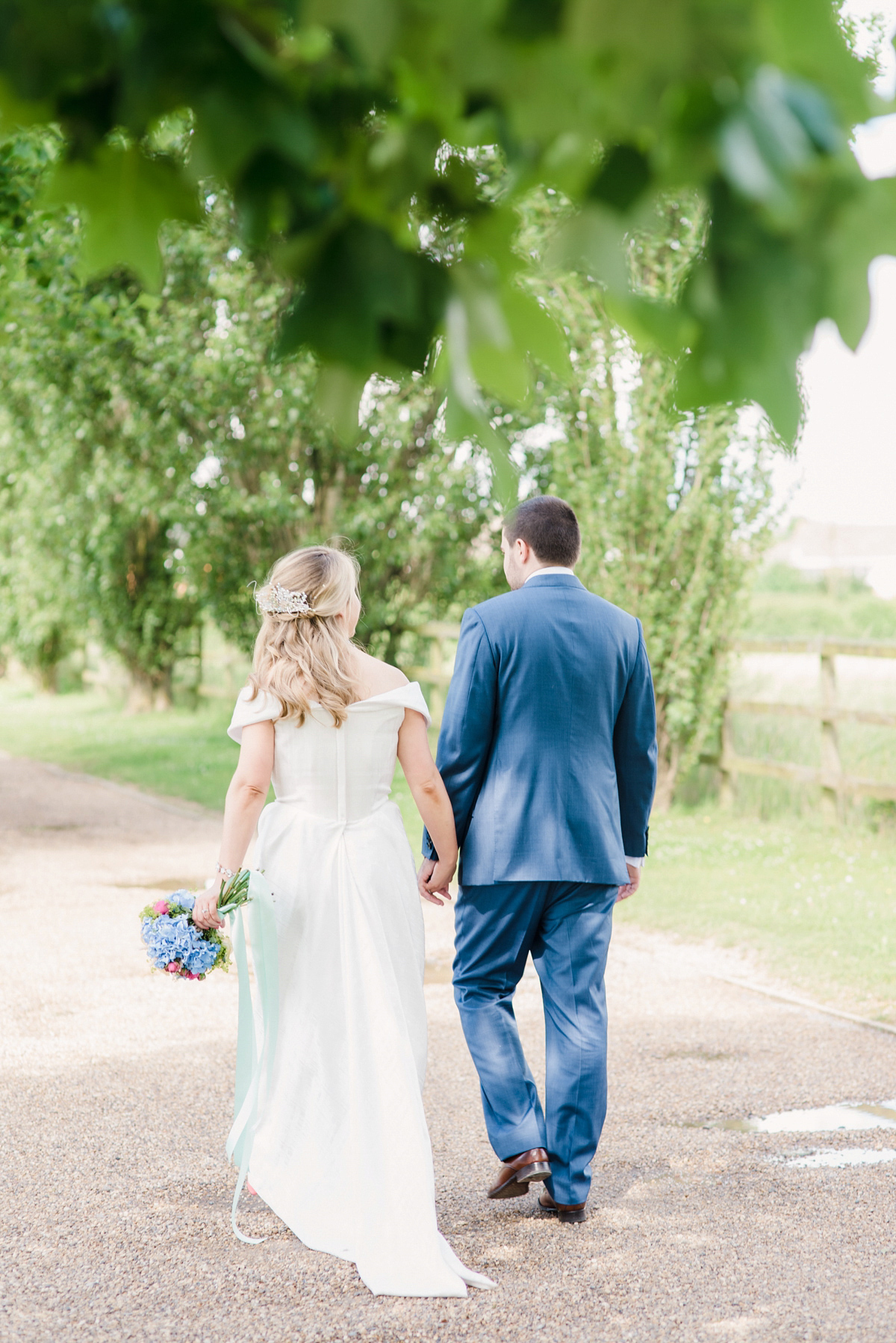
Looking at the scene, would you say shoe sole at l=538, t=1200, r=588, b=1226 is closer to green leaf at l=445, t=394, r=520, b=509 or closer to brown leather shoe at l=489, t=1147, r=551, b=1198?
brown leather shoe at l=489, t=1147, r=551, b=1198

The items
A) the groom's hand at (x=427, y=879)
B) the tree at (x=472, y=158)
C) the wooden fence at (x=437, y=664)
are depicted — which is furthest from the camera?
the wooden fence at (x=437, y=664)

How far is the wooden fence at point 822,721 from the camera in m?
10.5

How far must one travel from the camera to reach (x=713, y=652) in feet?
38.2

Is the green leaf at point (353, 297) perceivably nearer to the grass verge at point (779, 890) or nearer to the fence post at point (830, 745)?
the grass verge at point (779, 890)

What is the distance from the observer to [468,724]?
13.2ft

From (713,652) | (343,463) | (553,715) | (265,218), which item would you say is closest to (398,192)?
(265,218)

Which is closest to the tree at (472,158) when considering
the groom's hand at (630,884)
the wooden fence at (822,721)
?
the groom's hand at (630,884)

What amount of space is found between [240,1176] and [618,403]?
8.82m

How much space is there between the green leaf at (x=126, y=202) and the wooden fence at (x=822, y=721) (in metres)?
9.46

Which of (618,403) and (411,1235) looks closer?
(411,1235)

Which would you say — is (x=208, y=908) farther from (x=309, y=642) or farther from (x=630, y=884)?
(x=630, y=884)

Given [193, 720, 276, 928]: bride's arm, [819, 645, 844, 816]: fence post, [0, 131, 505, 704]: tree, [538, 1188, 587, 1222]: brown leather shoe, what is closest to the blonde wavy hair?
[193, 720, 276, 928]: bride's arm

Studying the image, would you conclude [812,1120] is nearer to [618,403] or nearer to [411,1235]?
[411,1235]

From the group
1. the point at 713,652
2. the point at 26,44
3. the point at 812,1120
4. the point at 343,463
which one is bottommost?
the point at 812,1120
